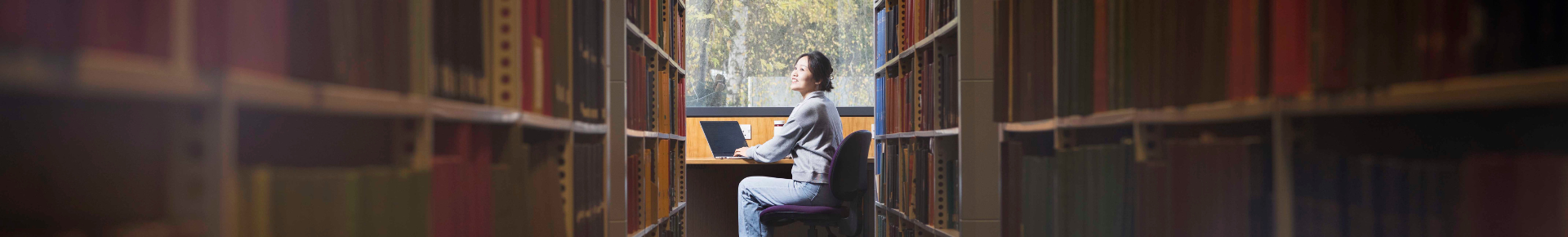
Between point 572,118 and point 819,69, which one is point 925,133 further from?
point 572,118

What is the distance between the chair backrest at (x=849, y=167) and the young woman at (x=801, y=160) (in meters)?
0.06

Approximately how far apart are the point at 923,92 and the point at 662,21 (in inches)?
31.3

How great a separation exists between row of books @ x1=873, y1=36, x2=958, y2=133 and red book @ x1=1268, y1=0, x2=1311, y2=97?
110 cm

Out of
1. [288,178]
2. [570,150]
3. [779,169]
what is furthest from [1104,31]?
[779,169]

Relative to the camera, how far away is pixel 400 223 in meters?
0.59

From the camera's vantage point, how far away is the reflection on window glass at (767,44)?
3596mm

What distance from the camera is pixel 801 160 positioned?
8.34ft

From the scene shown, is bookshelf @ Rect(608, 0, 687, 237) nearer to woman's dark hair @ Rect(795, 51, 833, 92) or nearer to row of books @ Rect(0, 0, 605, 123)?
woman's dark hair @ Rect(795, 51, 833, 92)

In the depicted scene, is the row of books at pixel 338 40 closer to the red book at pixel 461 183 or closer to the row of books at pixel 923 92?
the red book at pixel 461 183

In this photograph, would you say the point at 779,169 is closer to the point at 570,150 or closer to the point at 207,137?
the point at 570,150

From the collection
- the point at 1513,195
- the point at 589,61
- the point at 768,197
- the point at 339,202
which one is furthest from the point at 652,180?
the point at 1513,195

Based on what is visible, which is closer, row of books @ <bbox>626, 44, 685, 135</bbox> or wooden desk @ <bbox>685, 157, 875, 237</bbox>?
row of books @ <bbox>626, 44, 685, 135</bbox>

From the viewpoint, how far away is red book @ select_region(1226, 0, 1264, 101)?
0.65 m

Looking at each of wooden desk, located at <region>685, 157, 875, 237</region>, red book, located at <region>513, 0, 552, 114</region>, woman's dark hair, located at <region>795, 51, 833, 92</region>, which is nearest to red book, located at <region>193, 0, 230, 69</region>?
Result: red book, located at <region>513, 0, 552, 114</region>
